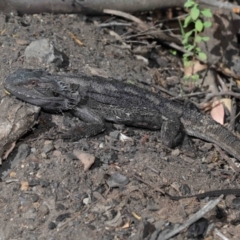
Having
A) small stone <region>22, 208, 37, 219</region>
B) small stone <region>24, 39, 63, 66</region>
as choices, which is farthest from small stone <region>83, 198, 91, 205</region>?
small stone <region>24, 39, 63, 66</region>

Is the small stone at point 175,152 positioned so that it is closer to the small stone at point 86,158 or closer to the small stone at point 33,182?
the small stone at point 86,158

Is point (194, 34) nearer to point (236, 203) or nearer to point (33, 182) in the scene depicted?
point (236, 203)

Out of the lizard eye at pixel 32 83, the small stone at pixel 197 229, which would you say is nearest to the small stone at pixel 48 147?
the lizard eye at pixel 32 83

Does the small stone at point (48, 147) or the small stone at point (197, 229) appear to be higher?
the small stone at point (48, 147)

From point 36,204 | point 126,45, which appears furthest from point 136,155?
point 126,45

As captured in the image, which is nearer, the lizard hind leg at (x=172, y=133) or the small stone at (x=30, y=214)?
the small stone at (x=30, y=214)

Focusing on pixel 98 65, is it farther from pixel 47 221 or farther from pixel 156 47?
pixel 47 221

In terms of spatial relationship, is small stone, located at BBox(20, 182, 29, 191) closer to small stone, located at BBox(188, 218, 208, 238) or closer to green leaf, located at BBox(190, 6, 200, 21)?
small stone, located at BBox(188, 218, 208, 238)
